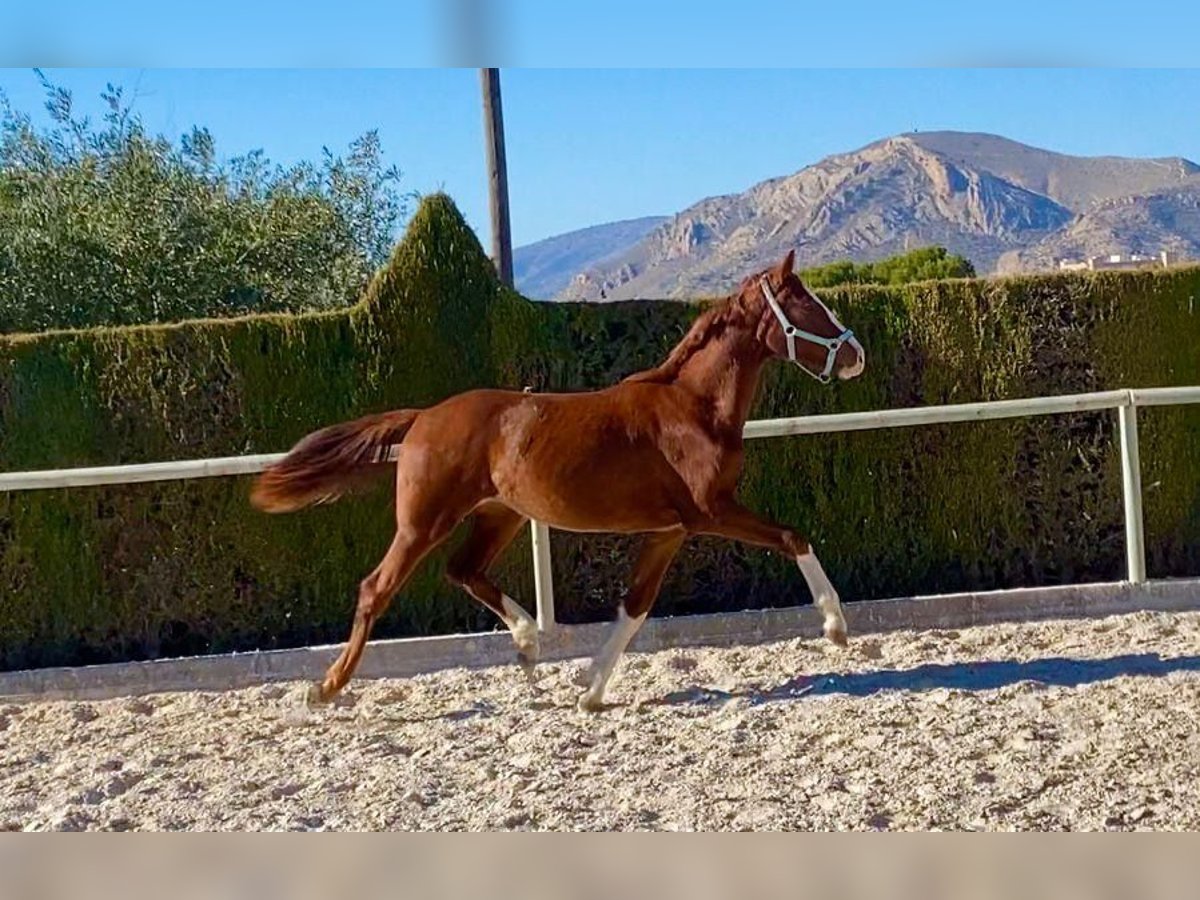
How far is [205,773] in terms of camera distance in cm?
460

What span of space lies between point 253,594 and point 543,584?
1628 mm

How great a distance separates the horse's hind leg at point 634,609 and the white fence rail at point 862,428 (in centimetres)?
102

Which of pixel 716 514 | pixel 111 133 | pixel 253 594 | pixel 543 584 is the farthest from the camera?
pixel 111 133

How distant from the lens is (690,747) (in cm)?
454

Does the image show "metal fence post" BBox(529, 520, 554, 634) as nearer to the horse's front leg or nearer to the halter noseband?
the horse's front leg

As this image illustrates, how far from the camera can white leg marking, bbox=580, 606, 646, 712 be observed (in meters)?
5.16

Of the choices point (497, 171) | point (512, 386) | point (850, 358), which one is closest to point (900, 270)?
point (497, 171)

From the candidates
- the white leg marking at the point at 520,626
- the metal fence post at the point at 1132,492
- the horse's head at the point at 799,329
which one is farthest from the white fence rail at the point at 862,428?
the horse's head at the point at 799,329

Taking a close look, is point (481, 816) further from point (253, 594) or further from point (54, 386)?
point (54, 386)

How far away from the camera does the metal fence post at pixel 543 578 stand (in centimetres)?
640

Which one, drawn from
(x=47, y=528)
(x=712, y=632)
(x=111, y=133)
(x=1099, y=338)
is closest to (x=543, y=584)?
(x=712, y=632)

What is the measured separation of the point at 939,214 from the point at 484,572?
115 feet

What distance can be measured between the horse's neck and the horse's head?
0.09m

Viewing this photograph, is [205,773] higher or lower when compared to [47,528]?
lower
